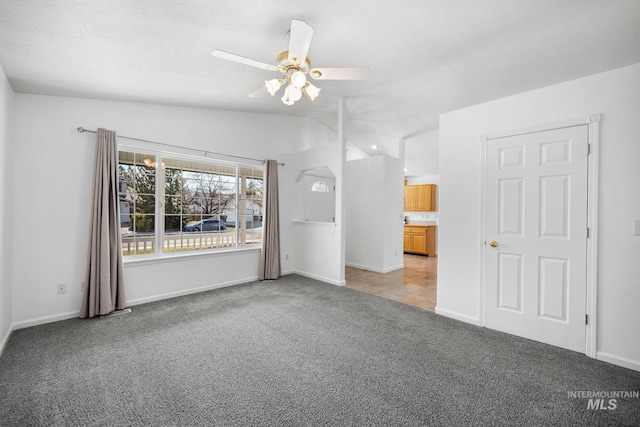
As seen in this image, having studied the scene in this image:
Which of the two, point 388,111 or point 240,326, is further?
point 388,111

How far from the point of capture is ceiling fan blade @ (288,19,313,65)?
188cm

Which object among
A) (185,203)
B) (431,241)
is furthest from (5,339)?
(431,241)

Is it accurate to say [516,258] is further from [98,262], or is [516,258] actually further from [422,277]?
[98,262]

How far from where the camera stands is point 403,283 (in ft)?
15.5

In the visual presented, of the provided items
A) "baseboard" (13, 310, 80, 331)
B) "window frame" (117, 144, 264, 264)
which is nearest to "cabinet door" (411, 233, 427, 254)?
"window frame" (117, 144, 264, 264)

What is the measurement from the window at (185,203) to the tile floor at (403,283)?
209cm

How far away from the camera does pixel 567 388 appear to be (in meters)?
1.93

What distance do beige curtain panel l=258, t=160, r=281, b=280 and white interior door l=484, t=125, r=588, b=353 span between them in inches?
127

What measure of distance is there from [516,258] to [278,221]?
354 cm

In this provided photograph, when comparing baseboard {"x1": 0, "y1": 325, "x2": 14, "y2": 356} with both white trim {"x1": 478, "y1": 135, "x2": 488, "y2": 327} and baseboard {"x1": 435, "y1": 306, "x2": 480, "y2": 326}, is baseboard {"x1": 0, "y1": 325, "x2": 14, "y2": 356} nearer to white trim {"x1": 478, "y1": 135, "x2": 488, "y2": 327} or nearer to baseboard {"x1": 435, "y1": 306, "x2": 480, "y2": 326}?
baseboard {"x1": 435, "y1": 306, "x2": 480, "y2": 326}

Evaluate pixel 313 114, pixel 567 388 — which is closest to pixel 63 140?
pixel 313 114

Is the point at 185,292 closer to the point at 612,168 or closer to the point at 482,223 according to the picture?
the point at 482,223

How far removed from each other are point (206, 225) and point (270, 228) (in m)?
1.05

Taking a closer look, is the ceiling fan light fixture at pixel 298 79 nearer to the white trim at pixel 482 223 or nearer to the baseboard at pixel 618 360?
the white trim at pixel 482 223
